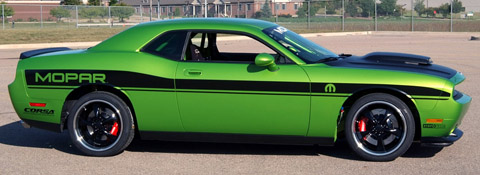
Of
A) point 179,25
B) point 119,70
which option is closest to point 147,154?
point 119,70

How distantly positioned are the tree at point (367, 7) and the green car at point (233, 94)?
4302 cm

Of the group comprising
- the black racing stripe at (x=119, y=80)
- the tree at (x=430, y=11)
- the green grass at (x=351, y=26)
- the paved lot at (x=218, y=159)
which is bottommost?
the paved lot at (x=218, y=159)

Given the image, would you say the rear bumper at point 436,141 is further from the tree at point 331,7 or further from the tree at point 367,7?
the tree at point 331,7

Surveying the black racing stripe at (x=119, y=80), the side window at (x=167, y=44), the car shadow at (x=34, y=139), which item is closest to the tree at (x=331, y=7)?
the car shadow at (x=34, y=139)

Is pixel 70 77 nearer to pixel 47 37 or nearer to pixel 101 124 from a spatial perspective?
pixel 101 124

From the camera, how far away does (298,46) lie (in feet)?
22.4

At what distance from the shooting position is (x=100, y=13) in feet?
169

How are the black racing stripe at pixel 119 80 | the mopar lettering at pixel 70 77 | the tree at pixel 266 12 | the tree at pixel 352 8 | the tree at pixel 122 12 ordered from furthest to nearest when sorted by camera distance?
1. the tree at pixel 266 12
2. the tree at pixel 122 12
3. the tree at pixel 352 8
4. the mopar lettering at pixel 70 77
5. the black racing stripe at pixel 119 80

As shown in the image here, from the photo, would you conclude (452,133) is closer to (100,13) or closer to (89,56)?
(89,56)

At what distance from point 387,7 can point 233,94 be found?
44.6 metres

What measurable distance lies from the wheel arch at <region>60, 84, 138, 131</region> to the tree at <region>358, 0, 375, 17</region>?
4341 centimetres

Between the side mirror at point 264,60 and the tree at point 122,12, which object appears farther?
the tree at point 122,12

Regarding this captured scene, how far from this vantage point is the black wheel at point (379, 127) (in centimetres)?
624

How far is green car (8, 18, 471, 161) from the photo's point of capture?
20.5 feet
